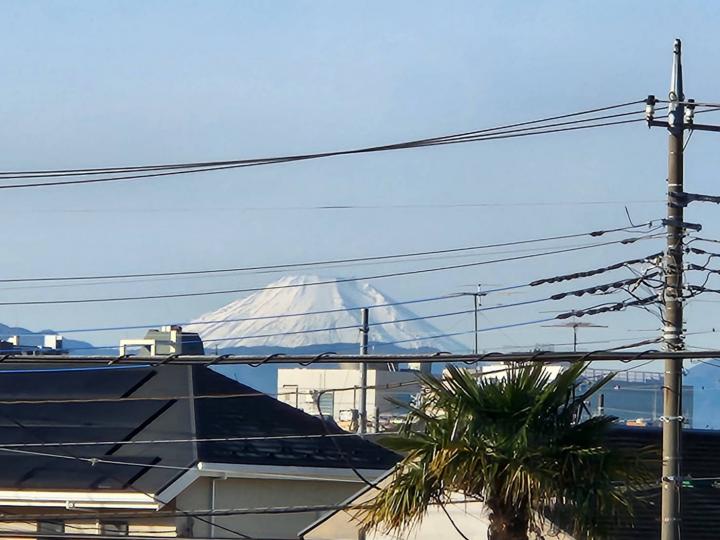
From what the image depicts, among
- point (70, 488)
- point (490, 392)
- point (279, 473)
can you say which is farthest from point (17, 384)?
point (490, 392)

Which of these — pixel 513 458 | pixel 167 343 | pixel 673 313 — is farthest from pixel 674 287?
pixel 167 343

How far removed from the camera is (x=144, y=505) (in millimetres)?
24656

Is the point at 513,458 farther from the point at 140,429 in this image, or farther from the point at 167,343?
the point at 167,343

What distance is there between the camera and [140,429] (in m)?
26.4

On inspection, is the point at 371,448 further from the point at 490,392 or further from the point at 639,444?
the point at 490,392

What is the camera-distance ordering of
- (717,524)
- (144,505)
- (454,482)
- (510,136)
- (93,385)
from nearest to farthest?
(454,482), (510,136), (717,524), (144,505), (93,385)

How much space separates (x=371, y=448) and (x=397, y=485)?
12.5m

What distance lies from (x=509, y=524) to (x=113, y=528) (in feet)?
38.4

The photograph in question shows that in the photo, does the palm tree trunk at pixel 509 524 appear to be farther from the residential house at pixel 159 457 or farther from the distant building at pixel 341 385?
the distant building at pixel 341 385

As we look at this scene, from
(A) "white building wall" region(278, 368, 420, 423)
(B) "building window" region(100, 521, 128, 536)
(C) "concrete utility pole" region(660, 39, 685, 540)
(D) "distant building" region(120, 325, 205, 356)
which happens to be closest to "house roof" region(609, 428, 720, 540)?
(C) "concrete utility pole" region(660, 39, 685, 540)

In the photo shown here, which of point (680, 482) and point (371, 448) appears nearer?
point (680, 482)

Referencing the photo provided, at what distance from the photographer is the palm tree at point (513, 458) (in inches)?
618

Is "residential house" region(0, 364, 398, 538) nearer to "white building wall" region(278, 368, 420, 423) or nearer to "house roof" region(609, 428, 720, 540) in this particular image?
"house roof" region(609, 428, 720, 540)

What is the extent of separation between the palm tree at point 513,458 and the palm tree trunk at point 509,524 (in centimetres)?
1
